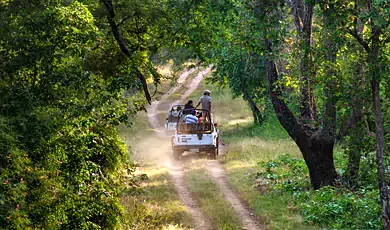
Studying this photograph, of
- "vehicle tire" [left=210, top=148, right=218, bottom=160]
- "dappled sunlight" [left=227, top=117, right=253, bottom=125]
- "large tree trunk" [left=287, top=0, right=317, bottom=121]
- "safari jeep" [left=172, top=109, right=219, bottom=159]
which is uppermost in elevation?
"large tree trunk" [left=287, top=0, right=317, bottom=121]

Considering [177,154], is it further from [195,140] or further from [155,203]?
[155,203]

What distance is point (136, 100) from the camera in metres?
12.2

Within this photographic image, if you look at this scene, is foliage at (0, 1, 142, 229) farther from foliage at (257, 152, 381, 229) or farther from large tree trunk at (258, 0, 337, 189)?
large tree trunk at (258, 0, 337, 189)

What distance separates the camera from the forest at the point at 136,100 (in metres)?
8.70

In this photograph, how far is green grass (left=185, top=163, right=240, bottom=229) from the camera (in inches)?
518

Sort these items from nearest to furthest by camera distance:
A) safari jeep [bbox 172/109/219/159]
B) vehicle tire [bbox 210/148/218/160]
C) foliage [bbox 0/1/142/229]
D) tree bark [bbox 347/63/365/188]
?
foliage [bbox 0/1/142/229], tree bark [bbox 347/63/365/188], safari jeep [bbox 172/109/219/159], vehicle tire [bbox 210/148/218/160]

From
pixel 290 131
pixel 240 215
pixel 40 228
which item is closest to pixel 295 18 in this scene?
pixel 290 131

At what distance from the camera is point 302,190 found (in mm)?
15492

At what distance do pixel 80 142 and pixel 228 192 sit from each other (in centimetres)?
720

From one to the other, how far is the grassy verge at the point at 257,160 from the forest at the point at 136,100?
0.21m

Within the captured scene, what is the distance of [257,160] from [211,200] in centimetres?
557

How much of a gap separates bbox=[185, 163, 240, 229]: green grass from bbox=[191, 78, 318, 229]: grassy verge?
656mm

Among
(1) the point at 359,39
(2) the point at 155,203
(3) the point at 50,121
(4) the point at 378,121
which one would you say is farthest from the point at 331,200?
(3) the point at 50,121

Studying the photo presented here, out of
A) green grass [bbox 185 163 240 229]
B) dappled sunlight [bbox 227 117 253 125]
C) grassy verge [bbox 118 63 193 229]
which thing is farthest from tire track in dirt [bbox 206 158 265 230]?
dappled sunlight [bbox 227 117 253 125]
